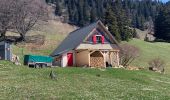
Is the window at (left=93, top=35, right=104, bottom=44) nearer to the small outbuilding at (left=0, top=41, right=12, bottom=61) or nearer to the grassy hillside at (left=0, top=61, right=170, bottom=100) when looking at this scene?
the small outbuilding at (left=0, top=41, right=12, bottom=61)

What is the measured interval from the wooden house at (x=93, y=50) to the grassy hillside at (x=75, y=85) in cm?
1506

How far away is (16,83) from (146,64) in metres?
66.0

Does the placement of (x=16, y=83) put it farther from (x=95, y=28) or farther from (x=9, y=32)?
(x=9, y=32)

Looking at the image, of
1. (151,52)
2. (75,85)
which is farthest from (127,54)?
(75,85)

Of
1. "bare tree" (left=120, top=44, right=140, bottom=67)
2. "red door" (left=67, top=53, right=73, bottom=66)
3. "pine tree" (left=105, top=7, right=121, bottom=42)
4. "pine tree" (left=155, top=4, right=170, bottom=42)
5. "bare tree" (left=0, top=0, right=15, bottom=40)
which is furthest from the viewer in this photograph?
"pine tree" (left=155, top=4, right=170, bottom=42)

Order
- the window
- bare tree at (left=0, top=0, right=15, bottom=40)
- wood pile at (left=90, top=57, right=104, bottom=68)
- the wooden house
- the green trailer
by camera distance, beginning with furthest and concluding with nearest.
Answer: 1. bare tree at (left=0, top=0, right=15, bottom=40)
2. the window
3. the wooden house
4. wood pile at (left=90, top=57, right=104, bottom=68)
5. the green trailer

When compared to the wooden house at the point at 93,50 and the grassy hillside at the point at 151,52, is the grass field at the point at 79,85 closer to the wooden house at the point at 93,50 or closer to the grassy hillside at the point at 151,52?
the wooden house at the point at 93,50

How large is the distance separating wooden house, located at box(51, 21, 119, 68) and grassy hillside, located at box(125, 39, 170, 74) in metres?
27.5

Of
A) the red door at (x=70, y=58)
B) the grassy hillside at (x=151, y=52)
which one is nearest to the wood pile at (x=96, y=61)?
the red door at (x=70, y=58)

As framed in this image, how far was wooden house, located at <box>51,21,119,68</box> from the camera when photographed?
232 feet

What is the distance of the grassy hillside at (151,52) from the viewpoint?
10473cm

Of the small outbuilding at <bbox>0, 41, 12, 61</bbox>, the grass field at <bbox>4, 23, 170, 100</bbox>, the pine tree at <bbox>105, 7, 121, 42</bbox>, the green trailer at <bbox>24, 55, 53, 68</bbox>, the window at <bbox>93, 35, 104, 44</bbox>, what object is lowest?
the grass field at <bbox>4, 23, 170, 100</bbox>

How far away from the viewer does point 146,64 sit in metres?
Answer: 102

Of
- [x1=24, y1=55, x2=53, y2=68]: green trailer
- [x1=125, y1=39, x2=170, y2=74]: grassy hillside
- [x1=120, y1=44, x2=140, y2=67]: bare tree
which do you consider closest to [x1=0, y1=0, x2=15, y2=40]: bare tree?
[x1=120, y1=44, x2=140, y2=67]: bare tree
